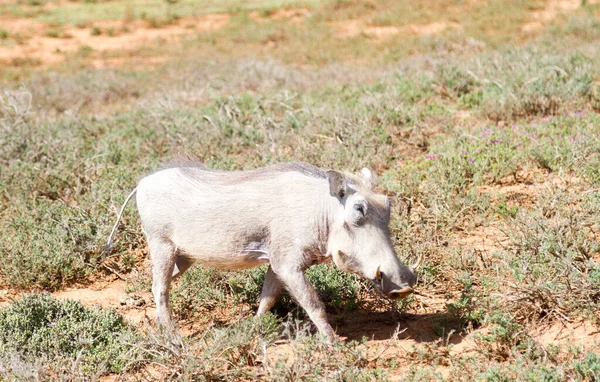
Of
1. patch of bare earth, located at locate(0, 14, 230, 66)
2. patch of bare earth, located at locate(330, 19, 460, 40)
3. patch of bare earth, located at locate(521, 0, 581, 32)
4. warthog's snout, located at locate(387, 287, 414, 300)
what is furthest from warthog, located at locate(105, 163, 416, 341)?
patch of bare earth, located at locate(0, 14, 230, 66)

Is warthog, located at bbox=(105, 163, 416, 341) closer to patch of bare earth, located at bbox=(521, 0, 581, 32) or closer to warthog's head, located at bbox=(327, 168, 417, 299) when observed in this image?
warthog's head, located at bbox=(327, 168, 417, 299)

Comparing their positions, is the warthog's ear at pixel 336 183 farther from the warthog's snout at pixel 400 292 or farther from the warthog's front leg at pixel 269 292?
the warthog's front leg at pixel 269 292

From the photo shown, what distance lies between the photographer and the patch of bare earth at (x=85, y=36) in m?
16.3

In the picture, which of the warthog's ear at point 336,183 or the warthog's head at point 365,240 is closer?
the warthog's head at point 365,240

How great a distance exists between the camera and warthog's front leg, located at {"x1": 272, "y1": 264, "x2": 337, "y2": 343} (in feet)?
13.7

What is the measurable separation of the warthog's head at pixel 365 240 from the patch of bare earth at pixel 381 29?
412 inches

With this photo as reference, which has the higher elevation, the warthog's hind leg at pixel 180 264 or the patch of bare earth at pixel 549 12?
the patch of bare earth at pixel 549 12

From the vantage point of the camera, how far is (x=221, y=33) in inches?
669

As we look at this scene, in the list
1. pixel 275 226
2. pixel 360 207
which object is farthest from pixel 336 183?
pixel 275 226

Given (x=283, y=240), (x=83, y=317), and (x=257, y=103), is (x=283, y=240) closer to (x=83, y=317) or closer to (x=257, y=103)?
(x=83, y=317)

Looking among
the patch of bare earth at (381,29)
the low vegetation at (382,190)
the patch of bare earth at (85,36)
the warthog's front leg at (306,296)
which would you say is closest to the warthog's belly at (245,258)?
the warthog's front leg at (306,296)

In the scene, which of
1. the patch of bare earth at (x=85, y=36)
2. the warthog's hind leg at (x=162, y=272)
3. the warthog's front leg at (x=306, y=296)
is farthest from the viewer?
the patch of bare earth at (x=85, y=36)

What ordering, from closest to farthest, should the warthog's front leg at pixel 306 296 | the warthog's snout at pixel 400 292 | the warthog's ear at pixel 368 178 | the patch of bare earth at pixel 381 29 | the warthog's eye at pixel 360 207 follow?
the warthog's snout at pixel 400 292 < the warthog's eye at pixel 360 207 < the warthog's front leg at pixel 306 296 < the warthog's ear at pixel 368 178 < the patch of bare earth at pixel 381 29

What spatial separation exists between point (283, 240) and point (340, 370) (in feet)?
2.83
